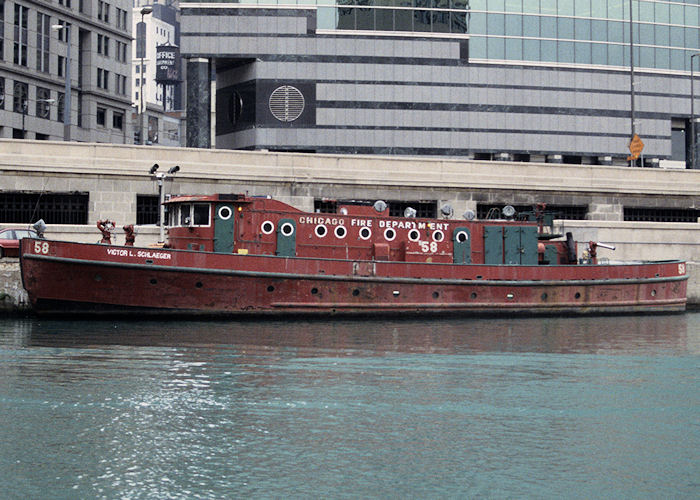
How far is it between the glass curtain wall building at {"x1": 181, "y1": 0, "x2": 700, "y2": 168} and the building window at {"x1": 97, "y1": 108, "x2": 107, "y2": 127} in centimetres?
3155

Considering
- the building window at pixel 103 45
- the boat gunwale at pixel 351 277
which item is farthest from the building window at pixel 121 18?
the boat gunwale at pixel 351 277

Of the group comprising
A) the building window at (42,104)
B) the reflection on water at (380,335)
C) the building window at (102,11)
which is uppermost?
the building window at (102,11)

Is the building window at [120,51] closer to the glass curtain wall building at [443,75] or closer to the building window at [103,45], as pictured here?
the building window at [103,45]

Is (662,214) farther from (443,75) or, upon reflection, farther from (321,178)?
(443,75)

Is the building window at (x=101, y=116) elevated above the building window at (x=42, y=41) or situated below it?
below

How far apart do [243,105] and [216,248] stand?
127 feet

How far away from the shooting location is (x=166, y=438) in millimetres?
14305

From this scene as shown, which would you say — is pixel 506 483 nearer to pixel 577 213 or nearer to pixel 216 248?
pixel 216 248

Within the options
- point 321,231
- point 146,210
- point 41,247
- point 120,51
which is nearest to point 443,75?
point 146,210

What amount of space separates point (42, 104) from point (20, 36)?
22.0ft

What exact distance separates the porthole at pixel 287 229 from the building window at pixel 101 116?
7122 cm

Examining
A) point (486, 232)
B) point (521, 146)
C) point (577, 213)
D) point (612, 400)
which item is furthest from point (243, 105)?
point (612, 400)

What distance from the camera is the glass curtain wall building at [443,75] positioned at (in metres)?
67.0

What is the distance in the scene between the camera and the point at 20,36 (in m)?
84.6
